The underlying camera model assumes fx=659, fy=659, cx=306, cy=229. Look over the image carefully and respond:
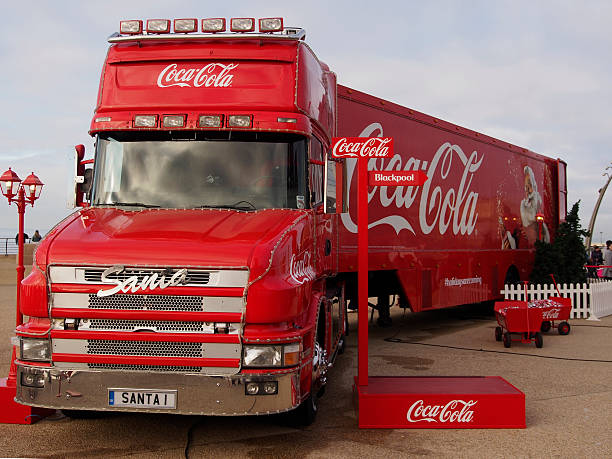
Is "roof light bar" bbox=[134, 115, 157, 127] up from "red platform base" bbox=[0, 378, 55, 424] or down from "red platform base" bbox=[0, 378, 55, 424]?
up

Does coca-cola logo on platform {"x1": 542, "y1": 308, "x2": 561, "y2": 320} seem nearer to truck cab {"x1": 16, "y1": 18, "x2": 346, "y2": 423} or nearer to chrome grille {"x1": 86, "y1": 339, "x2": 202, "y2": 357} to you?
truck cab {"x1": 16, "y1": 18, "x2": 346, "y2": 423}

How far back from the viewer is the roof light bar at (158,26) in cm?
691

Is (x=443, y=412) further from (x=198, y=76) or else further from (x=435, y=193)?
(x=435, y=193)

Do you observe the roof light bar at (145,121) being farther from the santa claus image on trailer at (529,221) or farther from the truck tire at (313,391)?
the santa claus image on trailer at (529,221)

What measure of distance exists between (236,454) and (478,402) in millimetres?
2315

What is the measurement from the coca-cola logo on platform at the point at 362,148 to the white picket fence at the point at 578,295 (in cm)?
915

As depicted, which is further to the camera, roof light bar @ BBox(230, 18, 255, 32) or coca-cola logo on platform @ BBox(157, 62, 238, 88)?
roof light bar @ BBox(230, 18, 255, 32)

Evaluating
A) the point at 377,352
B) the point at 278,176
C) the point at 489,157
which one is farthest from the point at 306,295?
the point at 489,157

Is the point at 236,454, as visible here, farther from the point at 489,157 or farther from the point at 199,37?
the point at 489,157

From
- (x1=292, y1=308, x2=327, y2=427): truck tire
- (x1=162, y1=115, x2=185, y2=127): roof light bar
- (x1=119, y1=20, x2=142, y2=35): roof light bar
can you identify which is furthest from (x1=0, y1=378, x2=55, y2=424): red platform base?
(x1=119, y1=20, x2=142, y2=35): roof light bar

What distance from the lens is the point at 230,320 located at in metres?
4.94

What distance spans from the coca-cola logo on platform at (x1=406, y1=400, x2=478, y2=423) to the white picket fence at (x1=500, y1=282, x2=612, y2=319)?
9.02m

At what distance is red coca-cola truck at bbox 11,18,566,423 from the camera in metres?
4.95

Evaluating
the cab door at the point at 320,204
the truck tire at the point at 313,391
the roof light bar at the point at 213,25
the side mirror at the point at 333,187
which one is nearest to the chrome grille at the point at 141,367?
the truck tire at the point at 313,391
